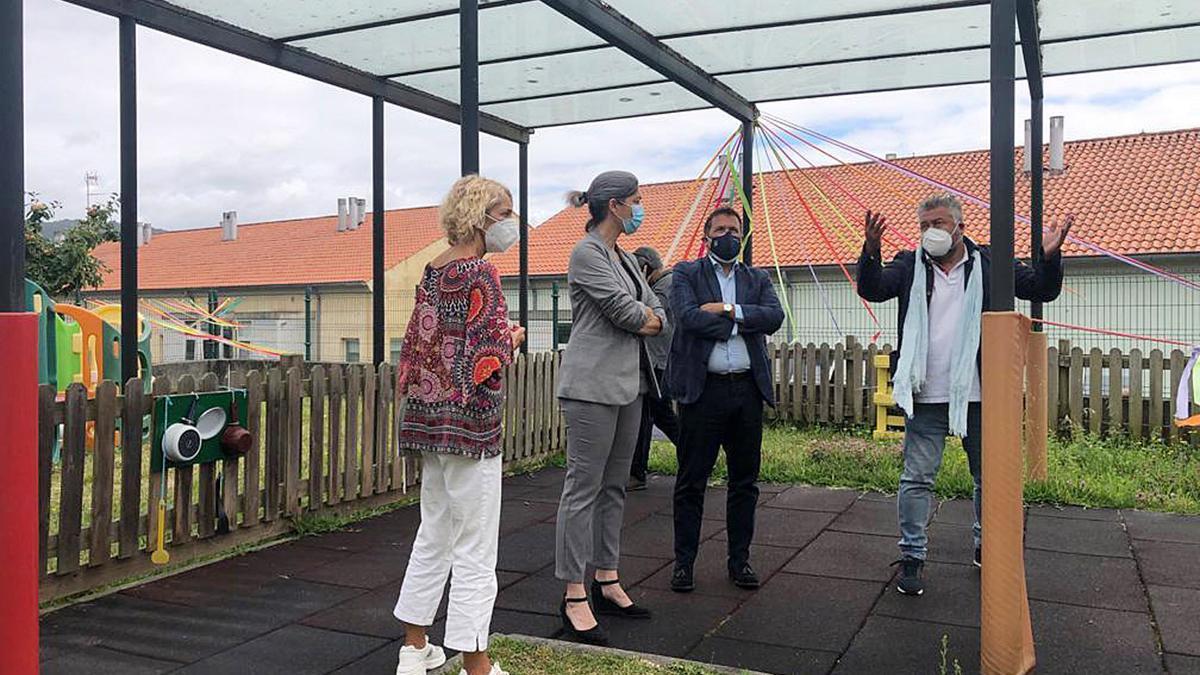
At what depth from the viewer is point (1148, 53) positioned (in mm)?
6594

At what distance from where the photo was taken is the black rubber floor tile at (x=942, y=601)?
3928 mm

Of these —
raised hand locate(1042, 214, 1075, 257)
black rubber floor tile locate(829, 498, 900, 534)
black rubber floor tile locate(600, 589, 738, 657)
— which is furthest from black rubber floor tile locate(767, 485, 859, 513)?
raised hand locate(1042, 214, 1075, 257)

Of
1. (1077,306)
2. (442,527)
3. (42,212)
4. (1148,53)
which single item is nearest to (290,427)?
(442,527)

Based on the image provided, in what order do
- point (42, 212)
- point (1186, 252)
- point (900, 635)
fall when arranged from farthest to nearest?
1. point (1186, 252)
2. point (42, 212)
3. point (900, 635)

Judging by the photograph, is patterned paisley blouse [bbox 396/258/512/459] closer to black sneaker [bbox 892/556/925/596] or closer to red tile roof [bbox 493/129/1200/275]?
black sneaker [bbox 892/556/925/596]

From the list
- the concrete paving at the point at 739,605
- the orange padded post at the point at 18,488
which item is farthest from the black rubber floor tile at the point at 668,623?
the orange padded post at the point at 18,488

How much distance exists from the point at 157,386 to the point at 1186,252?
1750cm

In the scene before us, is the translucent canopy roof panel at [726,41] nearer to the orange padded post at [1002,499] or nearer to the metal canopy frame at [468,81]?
the metal canopy frame at [468,81]

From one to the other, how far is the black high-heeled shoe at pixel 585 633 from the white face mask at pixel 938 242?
6.72 ft

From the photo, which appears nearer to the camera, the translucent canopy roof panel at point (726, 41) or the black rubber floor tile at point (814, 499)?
the translucent canopy roof panel at point (726, 41)

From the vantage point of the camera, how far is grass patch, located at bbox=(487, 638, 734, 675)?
323 cm

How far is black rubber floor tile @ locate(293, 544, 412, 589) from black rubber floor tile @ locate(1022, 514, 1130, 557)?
133 inches

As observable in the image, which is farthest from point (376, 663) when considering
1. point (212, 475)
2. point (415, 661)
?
point (212, 475)

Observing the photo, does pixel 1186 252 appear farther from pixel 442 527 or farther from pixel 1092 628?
pixel 442 527
